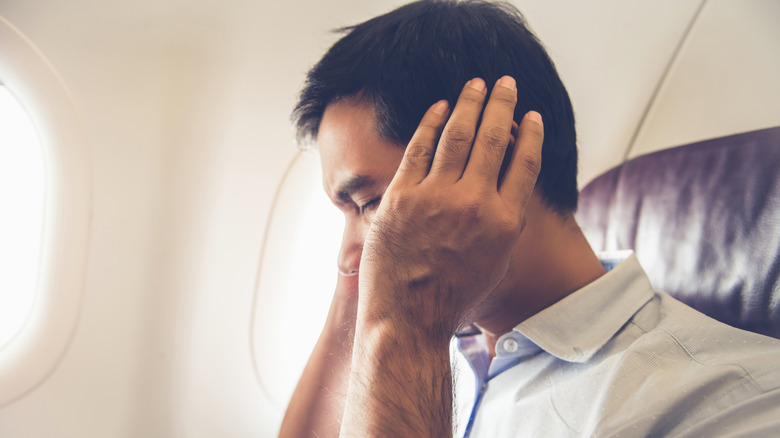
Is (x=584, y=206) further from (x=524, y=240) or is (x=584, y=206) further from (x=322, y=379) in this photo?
(x=322, y=379)

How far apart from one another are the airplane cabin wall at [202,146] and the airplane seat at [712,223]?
172 millimetres

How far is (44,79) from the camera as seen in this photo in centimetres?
116

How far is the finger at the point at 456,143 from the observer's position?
0.70m

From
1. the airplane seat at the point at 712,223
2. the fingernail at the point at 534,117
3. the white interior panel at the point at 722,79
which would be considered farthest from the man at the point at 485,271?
the white interior panel at the point at 722,79

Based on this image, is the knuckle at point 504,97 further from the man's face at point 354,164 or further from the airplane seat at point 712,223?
the airplane seat at point 712,223

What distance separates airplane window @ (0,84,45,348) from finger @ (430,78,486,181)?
1.11 m

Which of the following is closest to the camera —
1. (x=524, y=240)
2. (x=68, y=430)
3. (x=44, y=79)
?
(x=524, y=240)

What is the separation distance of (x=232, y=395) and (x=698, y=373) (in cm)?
135

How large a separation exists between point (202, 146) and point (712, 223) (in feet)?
4.49

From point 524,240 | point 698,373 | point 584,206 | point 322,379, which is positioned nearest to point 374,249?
point 524,240

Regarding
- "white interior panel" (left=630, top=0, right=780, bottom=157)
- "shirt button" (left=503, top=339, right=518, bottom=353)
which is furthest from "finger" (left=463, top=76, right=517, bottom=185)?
"white interior panel" (left=630, top=0, right=780, bottom=157)

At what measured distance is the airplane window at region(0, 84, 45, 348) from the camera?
3.88ft

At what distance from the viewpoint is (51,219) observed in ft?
4.00

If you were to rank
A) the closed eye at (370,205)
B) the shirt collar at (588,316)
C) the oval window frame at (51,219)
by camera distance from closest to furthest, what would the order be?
the shirt collar at (588,316) < the closed eye at (370,205) < the oval window frame at (51,219)
